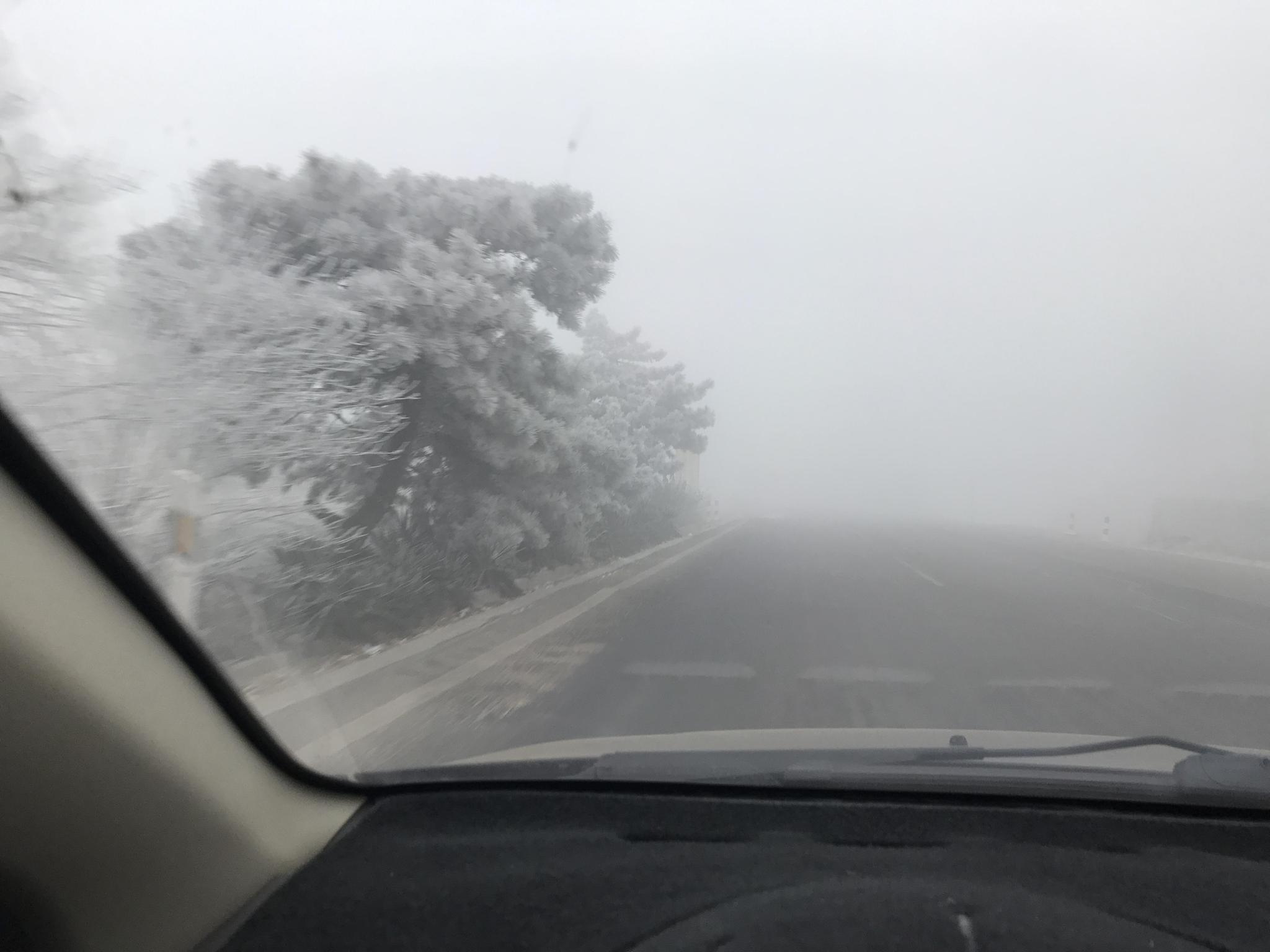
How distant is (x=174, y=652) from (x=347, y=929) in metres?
0.95

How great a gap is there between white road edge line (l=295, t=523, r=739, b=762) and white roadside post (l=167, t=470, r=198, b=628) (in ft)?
3.96

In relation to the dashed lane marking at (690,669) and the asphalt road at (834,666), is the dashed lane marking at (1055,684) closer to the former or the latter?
the asphalt road at (834,666)

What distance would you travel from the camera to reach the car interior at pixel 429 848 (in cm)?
286

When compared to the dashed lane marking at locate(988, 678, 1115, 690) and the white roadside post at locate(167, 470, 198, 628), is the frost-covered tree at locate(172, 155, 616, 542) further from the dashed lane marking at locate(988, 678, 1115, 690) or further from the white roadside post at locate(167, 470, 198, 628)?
the dashed lane marking at locate(988, 678, 1115, 690)

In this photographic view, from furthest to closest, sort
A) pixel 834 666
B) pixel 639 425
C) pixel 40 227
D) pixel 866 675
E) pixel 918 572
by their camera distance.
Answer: pixel 639 425
pixel 918 572
pixel 834 666
pixel 866 675
pixel 40 227

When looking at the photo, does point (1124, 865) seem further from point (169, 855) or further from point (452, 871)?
point (169, 855)

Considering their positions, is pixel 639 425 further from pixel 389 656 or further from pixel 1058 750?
pixel 1058 750

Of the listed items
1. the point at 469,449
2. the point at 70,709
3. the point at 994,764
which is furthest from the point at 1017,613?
the point at 70,709

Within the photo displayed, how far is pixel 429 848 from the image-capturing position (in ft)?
12.1

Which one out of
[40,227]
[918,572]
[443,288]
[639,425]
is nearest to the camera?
[40,227]

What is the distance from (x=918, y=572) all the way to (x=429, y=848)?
18769 millimetres

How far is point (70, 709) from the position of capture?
2.86 metres

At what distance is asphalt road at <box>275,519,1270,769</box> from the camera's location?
296 inches

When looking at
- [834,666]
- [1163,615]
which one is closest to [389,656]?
[834,666]
